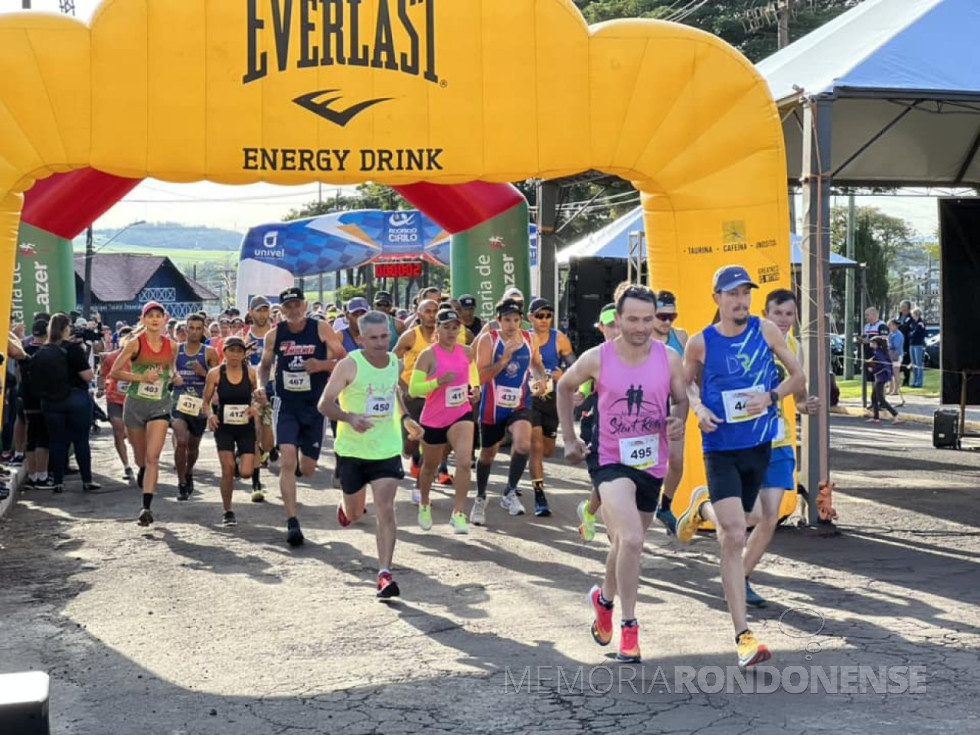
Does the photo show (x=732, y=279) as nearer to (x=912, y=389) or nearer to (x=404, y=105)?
(x=404, y=105)

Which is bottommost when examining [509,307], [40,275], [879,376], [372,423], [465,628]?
[465,628]

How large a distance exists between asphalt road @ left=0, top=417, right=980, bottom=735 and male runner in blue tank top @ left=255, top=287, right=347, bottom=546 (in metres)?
0.63

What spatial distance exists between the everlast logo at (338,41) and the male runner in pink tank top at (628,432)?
405 centimetres

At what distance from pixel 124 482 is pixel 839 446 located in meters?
9.38

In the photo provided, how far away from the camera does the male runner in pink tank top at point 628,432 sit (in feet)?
21.4

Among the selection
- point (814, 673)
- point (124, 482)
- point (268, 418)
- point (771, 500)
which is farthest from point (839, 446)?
point (814, 673)

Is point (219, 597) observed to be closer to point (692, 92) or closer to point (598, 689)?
point (598, 689)

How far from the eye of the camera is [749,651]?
243 inches

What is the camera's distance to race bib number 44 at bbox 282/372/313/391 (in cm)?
1042

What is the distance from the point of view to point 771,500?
7.33 metres

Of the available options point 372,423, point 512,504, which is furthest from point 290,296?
point 512,504

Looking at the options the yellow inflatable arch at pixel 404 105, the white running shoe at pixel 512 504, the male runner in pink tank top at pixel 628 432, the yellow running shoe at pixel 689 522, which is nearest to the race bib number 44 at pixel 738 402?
the male runner in pink tank top at pixel 628 432

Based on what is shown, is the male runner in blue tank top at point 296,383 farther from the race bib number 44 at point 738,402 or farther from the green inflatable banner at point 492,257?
the green inflatable banner at point 492,257

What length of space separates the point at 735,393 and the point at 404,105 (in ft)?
14.2
